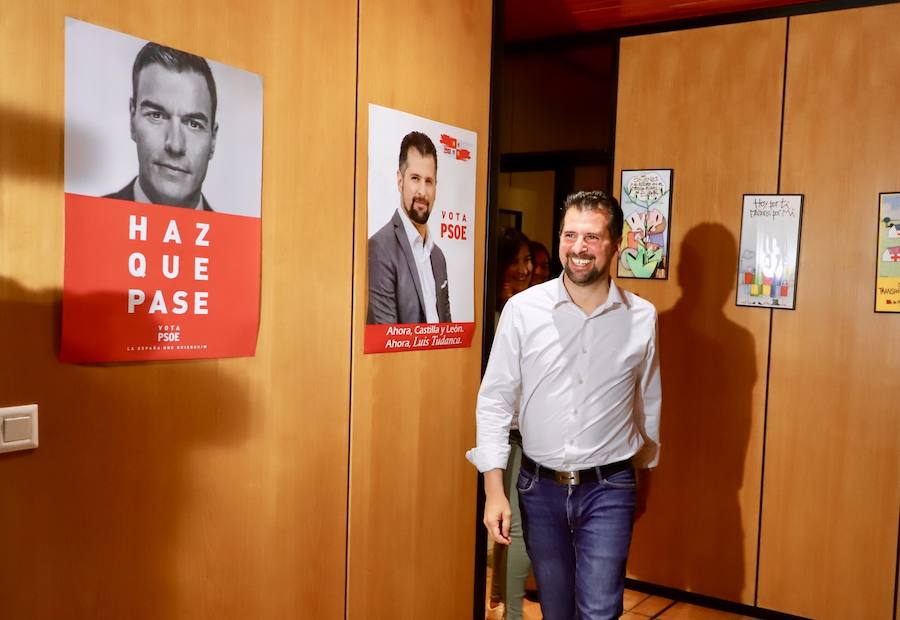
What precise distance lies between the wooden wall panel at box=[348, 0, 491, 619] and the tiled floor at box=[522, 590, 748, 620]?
3.10 feet

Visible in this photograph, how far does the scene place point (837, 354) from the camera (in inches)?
122

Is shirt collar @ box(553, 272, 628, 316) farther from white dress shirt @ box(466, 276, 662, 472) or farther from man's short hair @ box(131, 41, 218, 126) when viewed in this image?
man's short hair @ box(131, 41, 218, 126)

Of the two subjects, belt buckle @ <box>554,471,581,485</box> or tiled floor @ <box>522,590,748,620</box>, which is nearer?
belt buckle @ <box>554,471,581,485</box>

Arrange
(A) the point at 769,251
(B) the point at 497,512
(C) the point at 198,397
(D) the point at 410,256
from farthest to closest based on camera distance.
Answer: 1. (A) the point at 769,251
2. (D) the point at 410,256
3. (B) the point at 497,512
4. (C) the point at 198,397

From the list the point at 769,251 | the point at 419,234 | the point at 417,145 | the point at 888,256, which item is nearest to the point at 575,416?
the point at 419,234

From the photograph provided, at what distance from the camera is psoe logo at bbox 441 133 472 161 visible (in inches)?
94.3

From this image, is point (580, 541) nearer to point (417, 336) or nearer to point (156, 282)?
point (417, 336)

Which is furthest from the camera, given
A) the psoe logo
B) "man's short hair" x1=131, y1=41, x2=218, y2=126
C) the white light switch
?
the psoe logo

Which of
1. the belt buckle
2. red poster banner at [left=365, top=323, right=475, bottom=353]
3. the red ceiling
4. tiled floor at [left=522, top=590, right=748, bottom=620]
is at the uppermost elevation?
the red ceiling

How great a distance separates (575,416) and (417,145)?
1020 mm

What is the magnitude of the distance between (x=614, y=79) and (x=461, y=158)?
4.99 ft

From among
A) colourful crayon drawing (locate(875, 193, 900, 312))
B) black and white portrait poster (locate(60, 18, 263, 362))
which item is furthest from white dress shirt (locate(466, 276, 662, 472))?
colourful crayon drawing (locate(875, 193, 900, 312))

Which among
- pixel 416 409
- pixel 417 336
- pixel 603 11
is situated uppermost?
pixel 603 11

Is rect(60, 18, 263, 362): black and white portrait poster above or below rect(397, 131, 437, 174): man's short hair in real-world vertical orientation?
below
